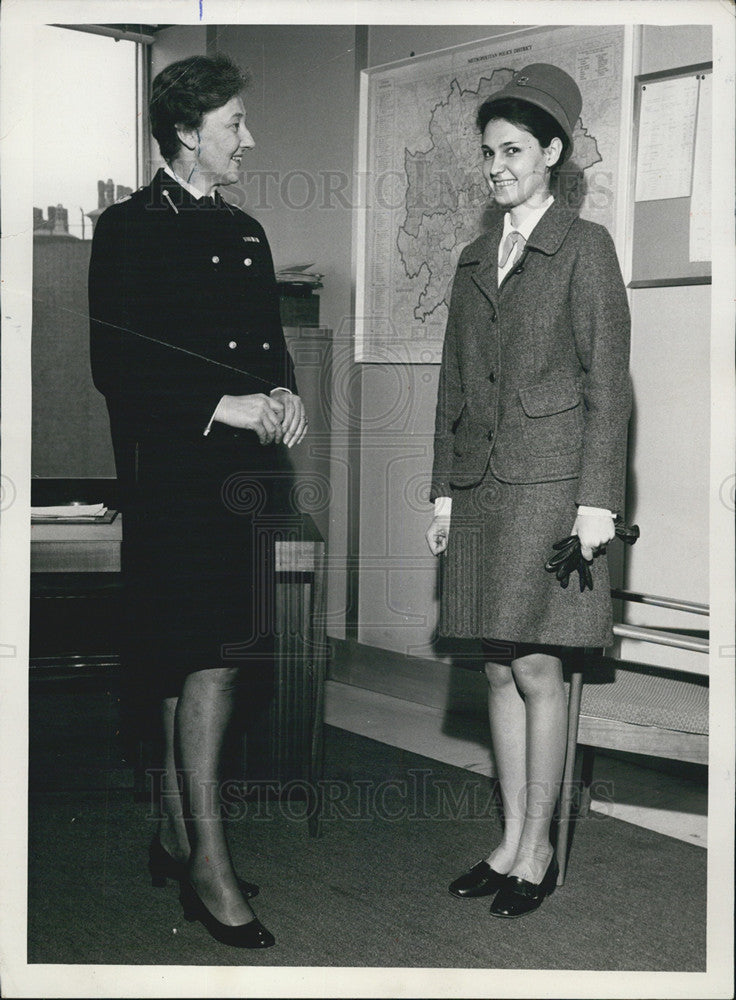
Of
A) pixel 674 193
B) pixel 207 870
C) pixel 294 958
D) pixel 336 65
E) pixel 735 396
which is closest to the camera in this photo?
pixel 735 396

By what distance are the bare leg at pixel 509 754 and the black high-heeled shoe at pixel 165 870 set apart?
540 millimetres

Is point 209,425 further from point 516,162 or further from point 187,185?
point 516,162

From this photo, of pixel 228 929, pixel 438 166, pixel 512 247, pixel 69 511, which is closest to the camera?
pixel 228 929

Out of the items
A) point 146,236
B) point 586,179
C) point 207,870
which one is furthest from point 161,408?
point 586,179

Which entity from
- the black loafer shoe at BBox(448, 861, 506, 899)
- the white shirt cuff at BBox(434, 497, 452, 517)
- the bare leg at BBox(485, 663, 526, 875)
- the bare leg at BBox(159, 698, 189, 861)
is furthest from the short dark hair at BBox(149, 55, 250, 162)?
the black loafer shoe at BBox(448, 861, 506, 899)

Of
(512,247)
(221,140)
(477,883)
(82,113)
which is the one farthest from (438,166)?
(477,883)

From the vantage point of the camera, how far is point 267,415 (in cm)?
222

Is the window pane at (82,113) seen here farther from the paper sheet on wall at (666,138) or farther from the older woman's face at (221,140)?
the paper sheet on wall at (666,138)

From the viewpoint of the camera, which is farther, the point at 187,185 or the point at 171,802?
the point at 171,802

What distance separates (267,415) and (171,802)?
2.95 ft

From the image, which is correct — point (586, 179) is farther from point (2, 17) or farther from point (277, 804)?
point (277, 804)

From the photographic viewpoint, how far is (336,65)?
3.45 metres

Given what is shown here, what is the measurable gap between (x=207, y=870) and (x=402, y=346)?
1927 millimetres

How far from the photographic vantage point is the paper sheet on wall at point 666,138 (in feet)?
8.75
